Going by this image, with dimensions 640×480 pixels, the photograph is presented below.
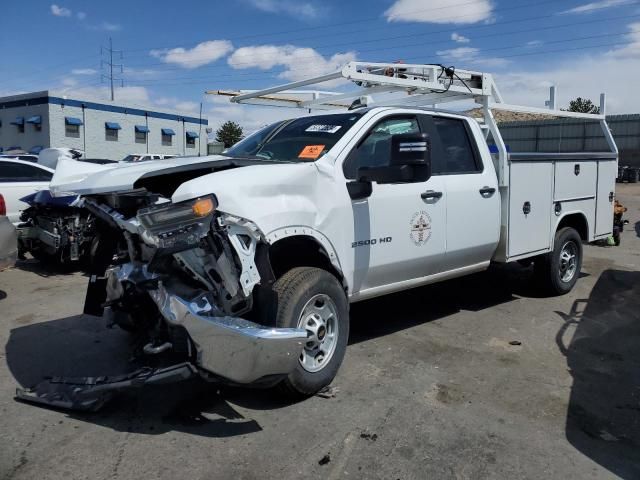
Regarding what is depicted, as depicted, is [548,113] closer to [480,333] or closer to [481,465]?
[480,333]

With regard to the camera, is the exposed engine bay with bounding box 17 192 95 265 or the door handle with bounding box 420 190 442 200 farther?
the exposed engine bay with bounding box 17 192 95 265

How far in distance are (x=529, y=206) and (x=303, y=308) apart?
345cm

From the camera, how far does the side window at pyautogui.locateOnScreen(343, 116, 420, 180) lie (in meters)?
4.39

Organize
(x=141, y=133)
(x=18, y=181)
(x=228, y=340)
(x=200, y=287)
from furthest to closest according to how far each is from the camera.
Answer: (x=141, y=133) → (x=18, y=181) → (x=200, y=287) → (x=228, y=340)

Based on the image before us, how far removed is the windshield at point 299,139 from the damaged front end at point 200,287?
1.23m

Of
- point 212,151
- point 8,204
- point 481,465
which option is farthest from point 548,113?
point 8,204

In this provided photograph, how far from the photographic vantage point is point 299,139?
15.5 ft

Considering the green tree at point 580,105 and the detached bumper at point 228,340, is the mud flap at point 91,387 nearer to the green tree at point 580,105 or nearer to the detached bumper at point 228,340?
the detached bumper at point 228,340

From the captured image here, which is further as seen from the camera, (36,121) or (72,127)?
(72,127)

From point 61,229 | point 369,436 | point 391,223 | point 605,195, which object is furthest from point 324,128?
point 61,229

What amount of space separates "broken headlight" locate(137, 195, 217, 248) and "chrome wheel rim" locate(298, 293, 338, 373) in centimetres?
96

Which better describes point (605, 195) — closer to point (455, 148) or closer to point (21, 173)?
point (455, 148)

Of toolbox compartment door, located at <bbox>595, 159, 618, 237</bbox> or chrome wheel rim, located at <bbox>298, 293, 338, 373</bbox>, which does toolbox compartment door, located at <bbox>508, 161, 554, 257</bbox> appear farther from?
chrome wheel rim, located at <bbox>298, 293, 338, 373</bbox>

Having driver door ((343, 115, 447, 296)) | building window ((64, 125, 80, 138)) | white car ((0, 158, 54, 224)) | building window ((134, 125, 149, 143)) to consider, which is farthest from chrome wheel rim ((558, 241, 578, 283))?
building window ((134, 125, 149, 143))
